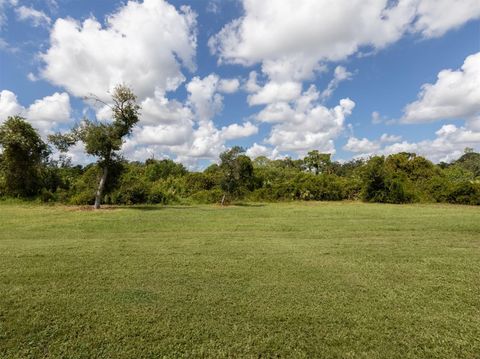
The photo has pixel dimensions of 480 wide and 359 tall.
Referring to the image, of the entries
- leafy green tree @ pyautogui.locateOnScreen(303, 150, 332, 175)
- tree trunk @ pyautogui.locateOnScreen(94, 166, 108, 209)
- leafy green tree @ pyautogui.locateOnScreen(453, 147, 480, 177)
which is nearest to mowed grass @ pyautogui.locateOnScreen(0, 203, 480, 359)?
tree trunk @ pyautogui.locateOnScreen(94, 166, 108, 209)

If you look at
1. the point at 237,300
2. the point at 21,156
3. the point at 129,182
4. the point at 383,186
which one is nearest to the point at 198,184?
the point at 129,182

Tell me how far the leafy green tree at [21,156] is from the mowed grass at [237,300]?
56.6 feet

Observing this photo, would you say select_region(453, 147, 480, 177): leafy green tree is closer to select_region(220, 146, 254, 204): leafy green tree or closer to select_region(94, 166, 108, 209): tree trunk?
select_region(220, 146, 254, 204): leafy green tree

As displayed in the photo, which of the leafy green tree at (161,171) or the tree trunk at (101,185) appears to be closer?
the tree trunk at (101,185)

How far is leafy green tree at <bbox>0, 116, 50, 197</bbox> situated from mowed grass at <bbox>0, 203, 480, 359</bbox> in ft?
56.6

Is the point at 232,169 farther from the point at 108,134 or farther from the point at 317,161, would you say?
the point at 317,161

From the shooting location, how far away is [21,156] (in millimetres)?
21828

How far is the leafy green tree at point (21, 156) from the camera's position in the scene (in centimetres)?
2048

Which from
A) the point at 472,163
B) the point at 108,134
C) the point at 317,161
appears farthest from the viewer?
the point at 472,163

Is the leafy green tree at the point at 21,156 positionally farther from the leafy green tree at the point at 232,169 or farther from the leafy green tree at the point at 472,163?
the leafy green tree at the point at 472,163

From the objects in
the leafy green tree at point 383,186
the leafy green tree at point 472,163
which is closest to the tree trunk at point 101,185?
the leafy green tree at point 383,186

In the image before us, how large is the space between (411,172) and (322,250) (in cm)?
3231

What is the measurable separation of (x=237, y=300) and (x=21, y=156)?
24.3 m

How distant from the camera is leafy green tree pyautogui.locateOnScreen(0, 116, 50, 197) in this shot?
20484 millimetres
